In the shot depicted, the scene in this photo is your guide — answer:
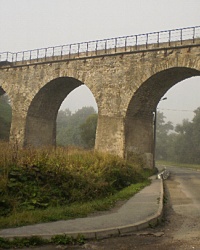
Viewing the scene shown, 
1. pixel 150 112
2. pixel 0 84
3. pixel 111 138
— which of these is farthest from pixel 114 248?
pixel 0 84

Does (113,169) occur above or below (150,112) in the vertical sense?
below

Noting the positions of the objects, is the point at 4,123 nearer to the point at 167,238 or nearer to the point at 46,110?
the point at 46,110

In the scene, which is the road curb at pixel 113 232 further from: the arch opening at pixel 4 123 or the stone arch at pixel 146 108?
the arch opening at pixel 4 123

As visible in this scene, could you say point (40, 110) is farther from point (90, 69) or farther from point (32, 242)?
point (32, 242)

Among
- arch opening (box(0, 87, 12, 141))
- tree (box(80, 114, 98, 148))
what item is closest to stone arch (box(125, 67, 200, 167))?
arch opening (box(0, 87, 12, 141))

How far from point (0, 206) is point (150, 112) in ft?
47.8

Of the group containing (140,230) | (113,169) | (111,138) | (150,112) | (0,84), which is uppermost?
(0,84)

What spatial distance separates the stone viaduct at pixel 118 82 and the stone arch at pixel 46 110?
0.24 ft

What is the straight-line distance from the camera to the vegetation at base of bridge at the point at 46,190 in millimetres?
6258

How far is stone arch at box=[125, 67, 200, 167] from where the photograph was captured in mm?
17378

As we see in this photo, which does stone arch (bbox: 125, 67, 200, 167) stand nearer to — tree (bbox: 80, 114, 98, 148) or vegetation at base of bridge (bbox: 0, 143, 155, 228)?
vegetation at base of bridge (bbox: 0, 143, 155, 228)

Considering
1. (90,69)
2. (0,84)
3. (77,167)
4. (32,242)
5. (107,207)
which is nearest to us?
(32,242)

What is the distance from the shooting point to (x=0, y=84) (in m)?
24.0

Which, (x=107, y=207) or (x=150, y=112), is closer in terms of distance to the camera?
(x=107, y=207)
